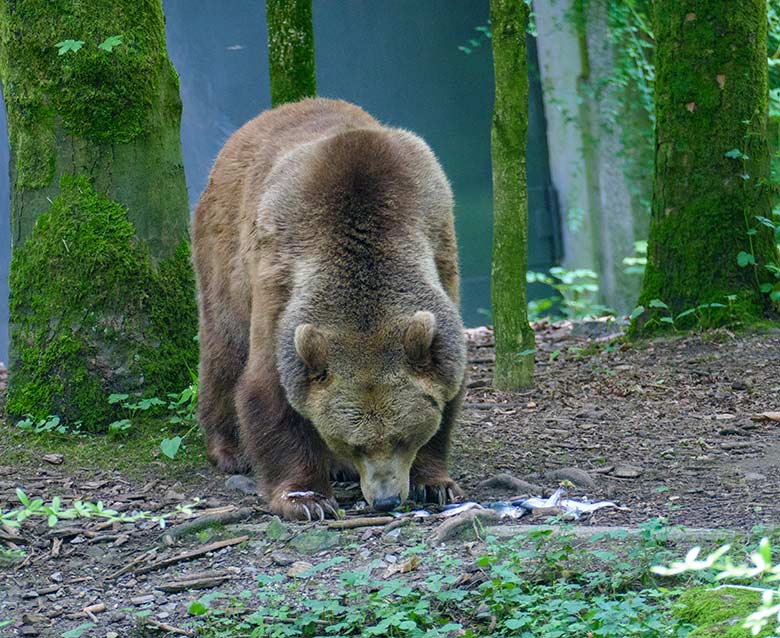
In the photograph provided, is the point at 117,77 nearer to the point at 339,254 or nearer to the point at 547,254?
the point at 339,254

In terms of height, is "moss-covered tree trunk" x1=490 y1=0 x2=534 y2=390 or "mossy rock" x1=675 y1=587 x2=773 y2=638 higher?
"moss-covered tree trunk" x1=490 y1=0 x2=534 y2=390

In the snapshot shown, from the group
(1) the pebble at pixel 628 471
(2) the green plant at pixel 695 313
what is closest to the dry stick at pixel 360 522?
(1) the pebble at pixel 628 471

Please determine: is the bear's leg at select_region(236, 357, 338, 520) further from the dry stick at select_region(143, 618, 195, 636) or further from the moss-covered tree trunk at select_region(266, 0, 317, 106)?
the moss-covered tree trunk at select_region(266, 0, 317, 106)

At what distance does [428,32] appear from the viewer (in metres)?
12.0

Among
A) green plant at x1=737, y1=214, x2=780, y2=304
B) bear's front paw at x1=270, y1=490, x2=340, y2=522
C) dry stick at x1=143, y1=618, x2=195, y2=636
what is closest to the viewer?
dry stick at x1=143, y1=618, x2=195, y2=636

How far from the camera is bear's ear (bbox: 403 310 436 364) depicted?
16.4ft

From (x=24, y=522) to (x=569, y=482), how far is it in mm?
2500

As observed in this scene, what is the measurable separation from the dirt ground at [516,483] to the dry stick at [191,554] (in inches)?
0.6

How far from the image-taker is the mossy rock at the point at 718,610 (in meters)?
3.34

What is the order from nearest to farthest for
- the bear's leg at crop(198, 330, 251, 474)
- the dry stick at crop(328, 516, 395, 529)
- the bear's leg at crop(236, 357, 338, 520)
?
the dry stick at crop(328, 516, 395, 529) → the bear's leg at crop(236, 357, 338, 520) → the bear's leg at crop(198, 330, 251, 474)

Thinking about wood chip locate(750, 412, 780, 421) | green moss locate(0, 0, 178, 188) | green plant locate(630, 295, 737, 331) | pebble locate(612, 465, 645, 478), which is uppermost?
green moss locate(0, 0, 178, 188)

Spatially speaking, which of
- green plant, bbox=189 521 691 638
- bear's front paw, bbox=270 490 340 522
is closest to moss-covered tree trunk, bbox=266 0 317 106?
bear's front paw, bbox=270 490 340 522

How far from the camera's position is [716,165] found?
8.24m

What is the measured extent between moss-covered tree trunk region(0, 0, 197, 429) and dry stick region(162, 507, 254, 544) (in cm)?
174
